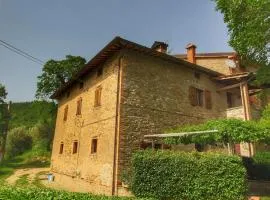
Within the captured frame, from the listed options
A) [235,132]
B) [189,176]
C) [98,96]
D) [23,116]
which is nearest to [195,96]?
[235,132]

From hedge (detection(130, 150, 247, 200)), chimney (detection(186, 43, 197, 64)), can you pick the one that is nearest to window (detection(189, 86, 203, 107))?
chimney (detection(186, 43, 197, 64))

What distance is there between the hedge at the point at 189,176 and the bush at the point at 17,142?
1256 inches

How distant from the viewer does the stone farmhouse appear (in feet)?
42.7

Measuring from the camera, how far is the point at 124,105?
13.2 meters

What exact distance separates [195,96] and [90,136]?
23.9ft

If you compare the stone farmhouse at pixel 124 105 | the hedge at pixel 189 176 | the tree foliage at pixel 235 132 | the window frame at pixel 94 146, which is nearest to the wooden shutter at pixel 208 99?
the stone farmhouse at pixel 124 105

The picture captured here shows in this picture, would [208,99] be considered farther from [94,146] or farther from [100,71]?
[94,146]

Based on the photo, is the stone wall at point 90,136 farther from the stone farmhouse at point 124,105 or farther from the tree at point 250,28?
the tree at point 250,28

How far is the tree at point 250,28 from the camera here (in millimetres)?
12445

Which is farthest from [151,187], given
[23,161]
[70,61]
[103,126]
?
[23,161]

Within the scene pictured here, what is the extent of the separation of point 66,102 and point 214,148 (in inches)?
486

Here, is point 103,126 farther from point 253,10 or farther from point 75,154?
point 253,10

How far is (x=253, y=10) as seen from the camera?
41.2 feet

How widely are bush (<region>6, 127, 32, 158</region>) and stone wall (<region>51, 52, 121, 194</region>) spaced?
20325 millimetres
